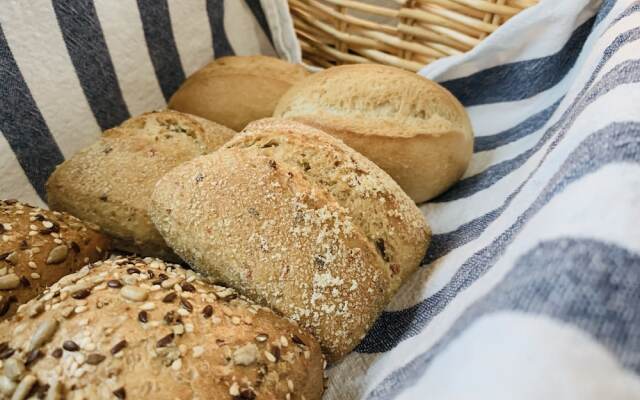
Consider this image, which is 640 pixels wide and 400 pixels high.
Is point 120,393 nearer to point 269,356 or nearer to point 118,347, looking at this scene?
point 118,347

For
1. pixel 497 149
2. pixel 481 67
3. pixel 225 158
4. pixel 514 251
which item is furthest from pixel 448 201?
pixel 514 251

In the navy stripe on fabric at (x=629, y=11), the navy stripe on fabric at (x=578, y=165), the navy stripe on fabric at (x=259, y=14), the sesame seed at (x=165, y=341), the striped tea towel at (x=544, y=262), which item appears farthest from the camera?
the navy stripe on fabric at (x=259, y=14)

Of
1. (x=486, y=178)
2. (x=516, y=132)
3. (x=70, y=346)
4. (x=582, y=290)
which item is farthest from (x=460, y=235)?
(x=70, y=346)

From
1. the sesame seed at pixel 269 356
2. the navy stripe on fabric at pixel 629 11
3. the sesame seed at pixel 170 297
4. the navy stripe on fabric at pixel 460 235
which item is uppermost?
the navy stripe on fabric at pixel 629 11

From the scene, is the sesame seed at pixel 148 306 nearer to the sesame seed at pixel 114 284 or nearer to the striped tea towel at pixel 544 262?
the sesame seed at pixel 114 284

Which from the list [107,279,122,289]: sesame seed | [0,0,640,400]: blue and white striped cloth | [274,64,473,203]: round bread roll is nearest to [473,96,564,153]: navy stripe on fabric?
[0,0,640,400]: blue and white striped cloth

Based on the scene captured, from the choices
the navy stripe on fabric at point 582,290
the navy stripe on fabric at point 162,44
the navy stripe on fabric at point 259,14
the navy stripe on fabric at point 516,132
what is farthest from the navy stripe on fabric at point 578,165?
the navy stripe on fabric at point 259,14

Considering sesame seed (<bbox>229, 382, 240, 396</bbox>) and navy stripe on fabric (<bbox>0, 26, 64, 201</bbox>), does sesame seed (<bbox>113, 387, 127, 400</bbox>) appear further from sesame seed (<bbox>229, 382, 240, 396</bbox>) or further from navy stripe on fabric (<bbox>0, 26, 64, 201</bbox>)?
navy stripe on fabric (<bbox>0, 26, 64, 201</bbox>)
